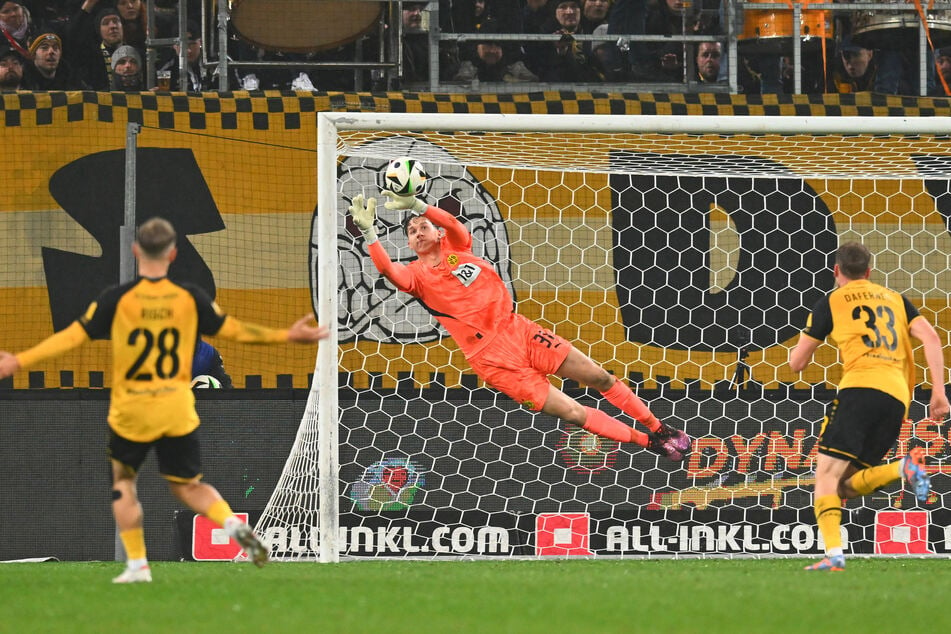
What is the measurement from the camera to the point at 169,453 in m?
5.62

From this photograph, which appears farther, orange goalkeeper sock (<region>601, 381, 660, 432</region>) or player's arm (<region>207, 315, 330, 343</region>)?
orange goalkeeper sock (<region>601, 381, 660, 432</region>)

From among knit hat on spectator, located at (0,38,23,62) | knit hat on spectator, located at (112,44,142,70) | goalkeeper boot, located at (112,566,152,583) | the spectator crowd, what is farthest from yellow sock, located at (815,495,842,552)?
knit hat on spectator, located at (0,38,23,62)

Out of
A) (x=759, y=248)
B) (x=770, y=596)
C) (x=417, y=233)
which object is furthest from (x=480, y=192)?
(x=770, y=596)

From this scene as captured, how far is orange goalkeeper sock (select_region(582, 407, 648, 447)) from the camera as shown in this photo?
8.10 m

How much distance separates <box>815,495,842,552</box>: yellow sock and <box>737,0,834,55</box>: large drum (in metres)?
5.31

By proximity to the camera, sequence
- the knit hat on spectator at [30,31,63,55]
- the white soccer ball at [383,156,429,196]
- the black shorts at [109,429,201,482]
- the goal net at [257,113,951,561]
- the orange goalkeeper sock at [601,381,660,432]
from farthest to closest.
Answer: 1. the knit hat on spectator at [30,31,63,55]
2. the goal net at [257,113,951,561]
3. the orange goalkeeper sock at [601,381,660,432]
4. the white soccer ball at [383,156,429,196]
5. the black shorts at [109,429,201,482]

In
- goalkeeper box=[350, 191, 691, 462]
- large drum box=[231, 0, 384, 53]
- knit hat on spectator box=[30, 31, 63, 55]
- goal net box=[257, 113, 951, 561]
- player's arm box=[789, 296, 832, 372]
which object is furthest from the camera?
knit hat on spectator box=[30, 31, 63, 55]

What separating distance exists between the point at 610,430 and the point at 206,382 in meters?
2.83

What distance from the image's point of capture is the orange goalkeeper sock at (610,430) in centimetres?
810

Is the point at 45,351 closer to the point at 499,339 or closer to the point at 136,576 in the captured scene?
the point at 136,576

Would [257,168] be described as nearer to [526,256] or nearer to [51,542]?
[526,256]

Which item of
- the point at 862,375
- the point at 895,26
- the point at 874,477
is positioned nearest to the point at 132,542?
the point at 862,375

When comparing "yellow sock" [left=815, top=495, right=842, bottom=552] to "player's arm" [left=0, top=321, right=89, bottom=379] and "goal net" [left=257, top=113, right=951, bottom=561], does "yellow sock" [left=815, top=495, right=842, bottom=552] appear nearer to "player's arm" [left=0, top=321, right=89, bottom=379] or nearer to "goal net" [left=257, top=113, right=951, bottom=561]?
"goal net" [left=257, top=113, right=951, bottom=561]

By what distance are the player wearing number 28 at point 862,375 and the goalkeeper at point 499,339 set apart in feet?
5.64
